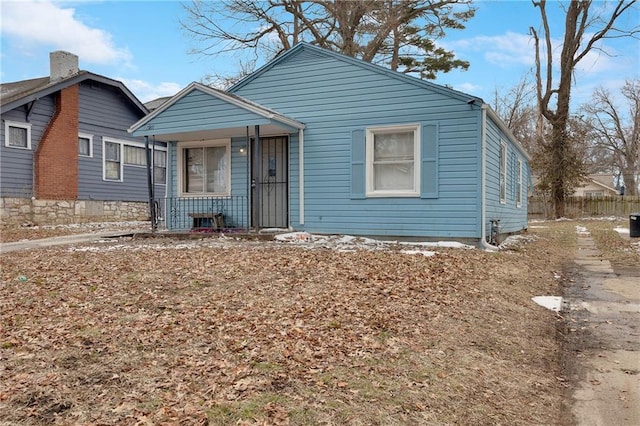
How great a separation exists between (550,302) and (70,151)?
16.7 metres

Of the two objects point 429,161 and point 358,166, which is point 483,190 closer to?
point 429,161

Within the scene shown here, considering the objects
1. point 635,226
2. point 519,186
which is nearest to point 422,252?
point 635,226

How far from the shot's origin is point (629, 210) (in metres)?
28.5

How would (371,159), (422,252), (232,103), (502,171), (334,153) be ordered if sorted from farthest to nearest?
(502,171) → (334,153) → (371,159) → (232,103) → (422,252)

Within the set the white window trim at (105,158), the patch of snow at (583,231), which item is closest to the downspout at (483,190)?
the patch of snow at (583,231)

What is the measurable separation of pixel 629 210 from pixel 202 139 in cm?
2830

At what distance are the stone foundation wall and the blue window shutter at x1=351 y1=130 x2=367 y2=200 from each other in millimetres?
11733

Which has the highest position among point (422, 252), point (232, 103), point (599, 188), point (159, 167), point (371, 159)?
point (232, 103)

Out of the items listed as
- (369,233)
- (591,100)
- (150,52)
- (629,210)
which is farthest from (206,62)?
(591,100)

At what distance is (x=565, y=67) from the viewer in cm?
2491

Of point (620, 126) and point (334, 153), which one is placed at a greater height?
point (620, 126)

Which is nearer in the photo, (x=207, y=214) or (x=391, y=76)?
(x=391, y=76)

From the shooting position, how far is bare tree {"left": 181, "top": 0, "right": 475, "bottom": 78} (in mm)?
18703

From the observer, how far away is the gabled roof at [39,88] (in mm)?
14617
